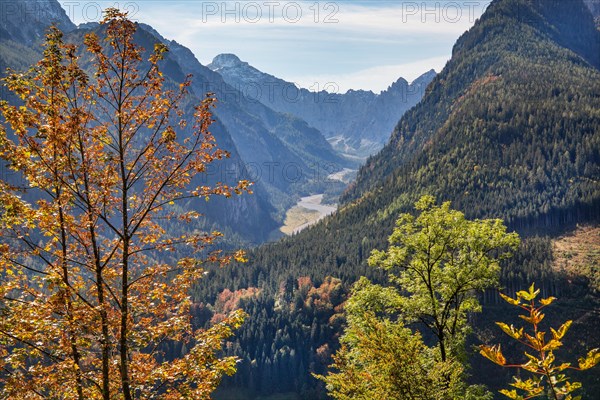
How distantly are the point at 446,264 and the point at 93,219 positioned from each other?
2130cm

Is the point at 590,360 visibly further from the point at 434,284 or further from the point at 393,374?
the point at 434,284

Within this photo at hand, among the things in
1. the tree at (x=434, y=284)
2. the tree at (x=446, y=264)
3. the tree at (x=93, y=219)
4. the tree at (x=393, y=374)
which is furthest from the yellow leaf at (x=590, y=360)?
the tree at (x=446, y=264)

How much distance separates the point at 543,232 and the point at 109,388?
20913 cm

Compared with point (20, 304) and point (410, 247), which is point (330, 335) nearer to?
point (410, 247)

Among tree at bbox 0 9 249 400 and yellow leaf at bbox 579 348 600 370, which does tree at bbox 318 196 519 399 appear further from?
yellow leaf at bbox 579 348 600 370

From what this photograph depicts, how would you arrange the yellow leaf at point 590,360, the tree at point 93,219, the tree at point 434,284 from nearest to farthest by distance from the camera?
the yellow leaf at point 590,360
the tree at point 93,219
the tree at point 434,284

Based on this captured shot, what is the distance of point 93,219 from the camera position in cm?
1647

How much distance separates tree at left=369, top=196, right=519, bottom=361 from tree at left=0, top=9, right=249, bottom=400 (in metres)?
15.2

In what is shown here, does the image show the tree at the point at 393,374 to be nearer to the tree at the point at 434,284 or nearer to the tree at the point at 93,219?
the tree at the point at 434,284

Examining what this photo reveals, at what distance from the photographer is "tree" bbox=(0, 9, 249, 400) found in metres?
15.3

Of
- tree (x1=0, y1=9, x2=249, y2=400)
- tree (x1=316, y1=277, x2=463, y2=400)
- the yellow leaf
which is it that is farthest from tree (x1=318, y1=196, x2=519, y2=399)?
the yellow leaf

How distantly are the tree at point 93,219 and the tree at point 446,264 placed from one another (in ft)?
50.0

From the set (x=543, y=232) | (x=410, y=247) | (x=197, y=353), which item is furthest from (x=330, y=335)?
(x=197, y=353)

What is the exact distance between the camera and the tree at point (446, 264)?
28.4 metres
